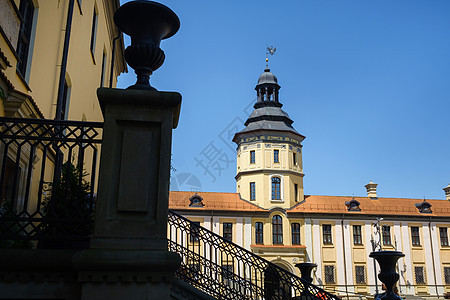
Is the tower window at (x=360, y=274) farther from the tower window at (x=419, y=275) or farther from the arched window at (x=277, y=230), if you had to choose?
the arched window at (x=277, y=230)

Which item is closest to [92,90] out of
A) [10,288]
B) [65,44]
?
[65,44]

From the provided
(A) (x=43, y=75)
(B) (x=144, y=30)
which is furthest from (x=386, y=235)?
(B) (x=144, y=30)

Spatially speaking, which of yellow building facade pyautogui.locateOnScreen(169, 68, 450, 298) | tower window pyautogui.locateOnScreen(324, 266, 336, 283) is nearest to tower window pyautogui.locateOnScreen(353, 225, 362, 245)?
yellow building facade pyautogui.locateOnScreen(169, 68, 450, 298)

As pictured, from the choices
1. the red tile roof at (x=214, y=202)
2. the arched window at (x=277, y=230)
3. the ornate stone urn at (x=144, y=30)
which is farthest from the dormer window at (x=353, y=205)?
the ornate stone urn at (x=144, y=30)

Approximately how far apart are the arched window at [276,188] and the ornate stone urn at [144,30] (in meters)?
37.8

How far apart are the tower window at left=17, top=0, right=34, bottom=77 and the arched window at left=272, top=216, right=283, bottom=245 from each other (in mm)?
34114

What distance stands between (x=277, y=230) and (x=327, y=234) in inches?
198

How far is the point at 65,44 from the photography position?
1030cm

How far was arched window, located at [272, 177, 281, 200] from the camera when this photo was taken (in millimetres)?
41469

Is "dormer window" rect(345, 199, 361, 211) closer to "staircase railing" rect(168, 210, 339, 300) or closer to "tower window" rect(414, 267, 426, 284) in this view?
"tower window" rect(414, 267, 426, 284)

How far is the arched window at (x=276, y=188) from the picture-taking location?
41469 millimetres

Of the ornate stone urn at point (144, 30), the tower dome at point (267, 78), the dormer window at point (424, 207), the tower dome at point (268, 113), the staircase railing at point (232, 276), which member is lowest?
the staircase railing at point (232, 276)

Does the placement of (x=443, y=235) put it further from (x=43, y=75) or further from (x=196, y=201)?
(x=43, y=75)

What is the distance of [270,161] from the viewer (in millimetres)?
42719
